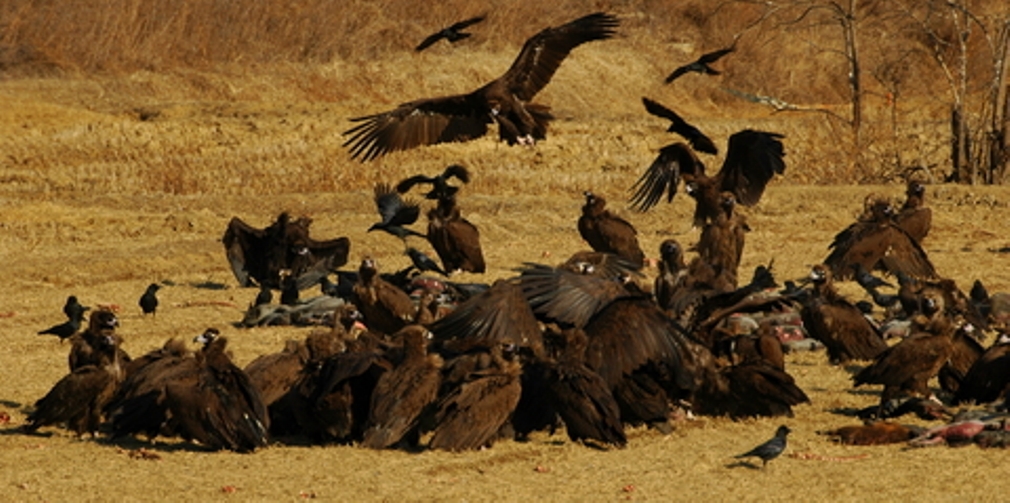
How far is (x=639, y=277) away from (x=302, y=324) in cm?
274

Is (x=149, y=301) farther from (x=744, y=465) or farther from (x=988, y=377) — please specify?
(x=988, y=377)

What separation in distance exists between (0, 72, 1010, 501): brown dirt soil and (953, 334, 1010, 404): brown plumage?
0.70m

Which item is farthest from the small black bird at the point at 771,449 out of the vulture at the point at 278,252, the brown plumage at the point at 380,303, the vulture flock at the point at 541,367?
the vulture at the point at 278,252

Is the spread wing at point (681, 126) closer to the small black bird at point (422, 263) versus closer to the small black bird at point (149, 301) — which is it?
the small black bird at point (422, 263)

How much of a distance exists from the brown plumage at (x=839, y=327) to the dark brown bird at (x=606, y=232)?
11.9ft

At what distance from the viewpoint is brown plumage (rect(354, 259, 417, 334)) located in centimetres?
1299

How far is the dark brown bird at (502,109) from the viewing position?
1549cm

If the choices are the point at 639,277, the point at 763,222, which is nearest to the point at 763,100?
the point at 763,222

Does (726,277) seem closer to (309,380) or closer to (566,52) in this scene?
(566,52)

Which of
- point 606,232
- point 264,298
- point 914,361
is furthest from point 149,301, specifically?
point 914,361

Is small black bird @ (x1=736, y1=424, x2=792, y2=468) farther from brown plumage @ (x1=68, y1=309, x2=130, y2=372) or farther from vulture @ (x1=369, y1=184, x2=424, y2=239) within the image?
vulture @ (x1=369, y1=184, x2=424, y2=239)

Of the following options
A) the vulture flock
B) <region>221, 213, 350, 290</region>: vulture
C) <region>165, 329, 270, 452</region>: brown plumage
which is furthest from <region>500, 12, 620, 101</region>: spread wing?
<region>165, 329, 270, 452</region>: brown plumage

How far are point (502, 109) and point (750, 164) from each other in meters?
2.32

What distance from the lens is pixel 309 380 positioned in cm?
998
